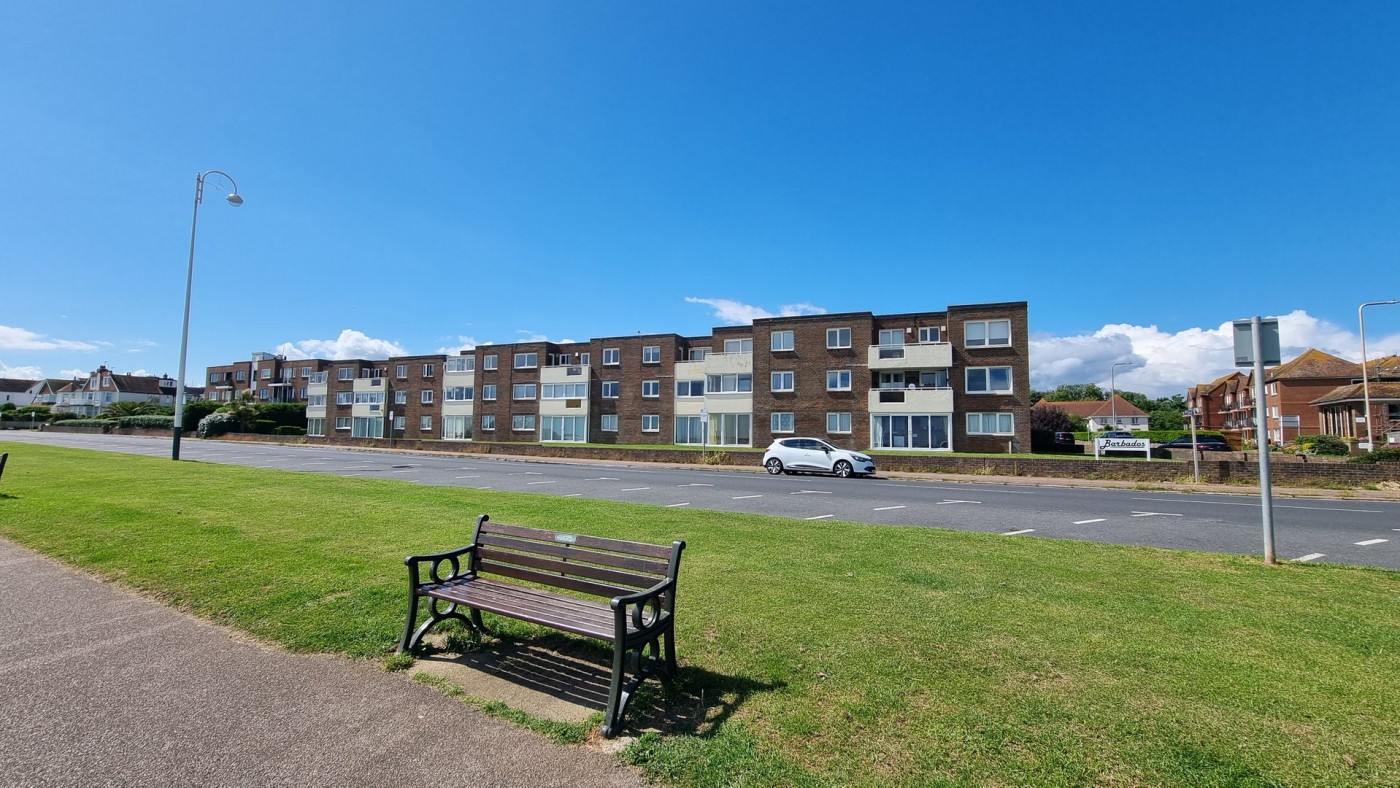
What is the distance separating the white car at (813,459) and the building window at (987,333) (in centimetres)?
1523

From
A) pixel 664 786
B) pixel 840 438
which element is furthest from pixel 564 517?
pixel 840 438

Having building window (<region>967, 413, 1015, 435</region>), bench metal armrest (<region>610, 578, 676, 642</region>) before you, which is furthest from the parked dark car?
bench metal armrest (<region>610, 578, 676, 642</region>)

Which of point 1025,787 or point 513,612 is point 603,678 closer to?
point 513,612

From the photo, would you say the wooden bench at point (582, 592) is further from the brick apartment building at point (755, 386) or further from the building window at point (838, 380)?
the building window at point (838, 380)

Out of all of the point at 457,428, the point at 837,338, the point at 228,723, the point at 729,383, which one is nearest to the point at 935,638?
the point at 228,723

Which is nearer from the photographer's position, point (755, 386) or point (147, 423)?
point (755, 386)

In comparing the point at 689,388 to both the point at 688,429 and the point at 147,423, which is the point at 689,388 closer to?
the point at 688,429

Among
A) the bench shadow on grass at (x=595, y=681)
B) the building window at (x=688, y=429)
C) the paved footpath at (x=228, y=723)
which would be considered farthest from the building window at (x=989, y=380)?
the paved footpath at (x=228, y=723)

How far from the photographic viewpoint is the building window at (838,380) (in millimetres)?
38812

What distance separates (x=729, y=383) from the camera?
42.5m

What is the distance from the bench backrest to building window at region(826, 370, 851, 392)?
35422mm

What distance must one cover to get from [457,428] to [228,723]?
184 feet

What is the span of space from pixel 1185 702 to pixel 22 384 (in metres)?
189

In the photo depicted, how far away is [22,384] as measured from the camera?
130 metres
